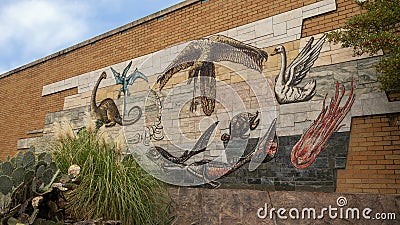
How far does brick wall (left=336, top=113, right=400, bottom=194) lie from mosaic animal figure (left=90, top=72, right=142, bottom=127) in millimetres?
3570

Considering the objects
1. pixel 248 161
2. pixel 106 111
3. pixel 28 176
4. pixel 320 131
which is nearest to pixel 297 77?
pixel 320 131

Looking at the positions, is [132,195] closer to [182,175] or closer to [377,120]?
[182,175]

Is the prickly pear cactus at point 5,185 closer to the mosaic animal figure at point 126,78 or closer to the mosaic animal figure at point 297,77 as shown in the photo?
the mosaic animal figure at point 297,77

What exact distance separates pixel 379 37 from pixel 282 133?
1.76 meters

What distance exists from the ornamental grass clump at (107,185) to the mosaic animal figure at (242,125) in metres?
1.19

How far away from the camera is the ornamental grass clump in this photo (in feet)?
13.4

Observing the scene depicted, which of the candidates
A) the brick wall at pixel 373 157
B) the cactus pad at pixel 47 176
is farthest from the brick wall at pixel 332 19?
the cactus pad at pixel 47 176

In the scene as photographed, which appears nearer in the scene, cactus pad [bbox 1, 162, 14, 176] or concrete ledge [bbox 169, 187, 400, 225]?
cactus pad [bbox 1, 162, 14, 176]

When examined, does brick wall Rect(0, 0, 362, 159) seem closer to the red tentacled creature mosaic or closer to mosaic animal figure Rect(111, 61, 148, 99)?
mosaic animal figure Rect(111, 61, 148, 99)

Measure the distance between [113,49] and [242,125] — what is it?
10.8 feet

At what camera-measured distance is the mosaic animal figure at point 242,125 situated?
16.4 feet

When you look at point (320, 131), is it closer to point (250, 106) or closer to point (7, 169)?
point (250, 106)

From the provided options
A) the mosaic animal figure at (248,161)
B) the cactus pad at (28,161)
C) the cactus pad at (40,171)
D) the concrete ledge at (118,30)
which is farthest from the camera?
the concrete ledge at (118,30)

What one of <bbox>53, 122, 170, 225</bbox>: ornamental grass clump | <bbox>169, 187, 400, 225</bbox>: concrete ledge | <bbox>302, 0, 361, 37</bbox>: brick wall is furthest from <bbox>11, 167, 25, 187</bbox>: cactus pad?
<bbox>302, 0, 361, 37</bbox>: brick wall
